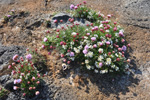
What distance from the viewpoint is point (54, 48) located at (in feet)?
14.6

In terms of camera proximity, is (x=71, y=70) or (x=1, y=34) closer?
(x=71, y=70)

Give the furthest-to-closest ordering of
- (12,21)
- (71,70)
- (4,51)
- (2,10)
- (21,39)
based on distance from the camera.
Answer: (2,10), (12,21), (21,39), (4,51), (71,70)

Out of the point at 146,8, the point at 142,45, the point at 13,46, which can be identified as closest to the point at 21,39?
the point at 13,46

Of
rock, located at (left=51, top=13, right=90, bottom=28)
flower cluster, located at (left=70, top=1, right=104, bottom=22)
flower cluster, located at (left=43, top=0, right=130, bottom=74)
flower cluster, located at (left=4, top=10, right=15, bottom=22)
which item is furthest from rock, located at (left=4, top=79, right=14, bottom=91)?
flower cluster, located at (left=70, top=1, right=104, bottom=22)

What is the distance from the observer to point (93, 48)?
3.92m

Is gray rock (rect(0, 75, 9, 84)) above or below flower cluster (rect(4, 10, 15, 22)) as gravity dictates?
below

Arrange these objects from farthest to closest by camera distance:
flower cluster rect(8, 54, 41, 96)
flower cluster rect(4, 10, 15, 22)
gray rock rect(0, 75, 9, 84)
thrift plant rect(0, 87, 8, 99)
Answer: flower cluster rect(4, 10, 15, 22), gray rock rect(0, 75, 9, 84), thrift plant rect(0, 87, 8, 99), flower cluster rect(8, 54, 41, 96)

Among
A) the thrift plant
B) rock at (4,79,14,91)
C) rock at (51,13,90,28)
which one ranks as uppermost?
rock at (51,13,90,28)

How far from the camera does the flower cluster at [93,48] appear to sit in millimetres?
3779

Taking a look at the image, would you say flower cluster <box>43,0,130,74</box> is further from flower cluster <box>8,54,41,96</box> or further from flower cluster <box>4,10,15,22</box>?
flower cluster <box>4,10,15,22</box>

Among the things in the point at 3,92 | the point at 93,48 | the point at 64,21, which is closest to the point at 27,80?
the point at 3,92

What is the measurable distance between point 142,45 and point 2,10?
17.3ft

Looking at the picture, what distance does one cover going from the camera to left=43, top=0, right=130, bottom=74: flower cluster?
149 inches

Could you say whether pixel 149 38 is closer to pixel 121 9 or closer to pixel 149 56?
pixel 149 56
